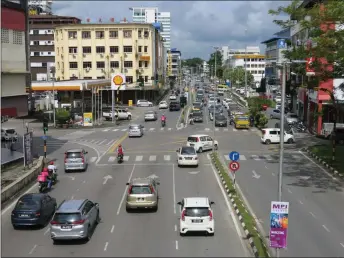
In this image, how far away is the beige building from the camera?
109 meters

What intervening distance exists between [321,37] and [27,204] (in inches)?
832

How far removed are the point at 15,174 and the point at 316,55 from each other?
21743 mm

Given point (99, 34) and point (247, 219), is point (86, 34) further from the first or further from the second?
point (247, 219)

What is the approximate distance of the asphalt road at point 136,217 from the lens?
19547 mm

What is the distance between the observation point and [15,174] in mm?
34094

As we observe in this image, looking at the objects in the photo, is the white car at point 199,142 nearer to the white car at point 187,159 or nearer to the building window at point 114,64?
the white car at point 187,159

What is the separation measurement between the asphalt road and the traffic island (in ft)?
29.8

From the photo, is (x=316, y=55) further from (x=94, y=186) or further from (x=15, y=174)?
(x=15, y=174)

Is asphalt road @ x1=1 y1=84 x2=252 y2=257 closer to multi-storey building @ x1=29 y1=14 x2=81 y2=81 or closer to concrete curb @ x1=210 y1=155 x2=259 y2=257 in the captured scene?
concrete curb @ x1=210 y1=155 x2=259 y2=257

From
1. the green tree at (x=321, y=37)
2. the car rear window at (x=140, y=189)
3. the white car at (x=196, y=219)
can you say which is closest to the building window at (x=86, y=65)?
the green tree at (x=321, y=37)

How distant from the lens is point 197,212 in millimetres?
21281

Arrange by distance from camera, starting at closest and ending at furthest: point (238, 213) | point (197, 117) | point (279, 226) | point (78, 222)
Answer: point (279, 226) → point (78, 222) → point (238, 213) → point (197, 117)

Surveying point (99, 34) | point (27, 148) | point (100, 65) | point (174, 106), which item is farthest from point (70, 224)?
point (99, 34)

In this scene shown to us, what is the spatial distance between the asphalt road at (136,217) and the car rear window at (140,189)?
1.11 meters
